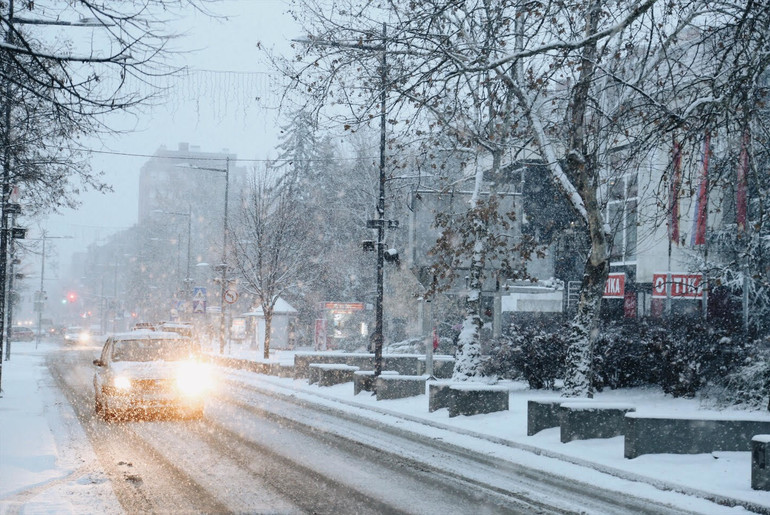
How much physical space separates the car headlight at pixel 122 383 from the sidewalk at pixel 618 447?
4935 millimetres

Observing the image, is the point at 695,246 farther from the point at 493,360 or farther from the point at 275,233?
the point at 275,233

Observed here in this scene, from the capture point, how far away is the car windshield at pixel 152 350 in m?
17.3

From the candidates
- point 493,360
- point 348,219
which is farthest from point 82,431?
point 348,219

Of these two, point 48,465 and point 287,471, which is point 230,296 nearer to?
point 48,465

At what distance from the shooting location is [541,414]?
1324cm

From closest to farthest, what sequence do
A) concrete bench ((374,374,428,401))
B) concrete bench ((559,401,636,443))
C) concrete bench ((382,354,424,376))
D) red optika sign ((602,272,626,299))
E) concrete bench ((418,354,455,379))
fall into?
concrete bench ((559,401,636,443))
concrete bench ((374,374,428,401))
concrete bench ((382,354,424,376))
concrete bench ((418,354,455,379))
red optika sign ((602,272,626,299))

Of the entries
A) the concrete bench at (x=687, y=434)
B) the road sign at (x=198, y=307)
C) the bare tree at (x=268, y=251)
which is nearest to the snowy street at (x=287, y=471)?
the concrete bench at (x=687, y=434)

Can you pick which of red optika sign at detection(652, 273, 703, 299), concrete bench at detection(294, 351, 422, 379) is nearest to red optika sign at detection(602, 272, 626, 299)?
red optika sign at detection(652, 273, 703, 299)

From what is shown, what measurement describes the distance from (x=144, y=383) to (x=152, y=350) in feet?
6.13

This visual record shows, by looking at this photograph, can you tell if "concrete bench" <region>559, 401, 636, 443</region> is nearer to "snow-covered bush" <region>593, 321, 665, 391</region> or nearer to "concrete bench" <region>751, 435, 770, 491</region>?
"concrete bench" <region>751, 435, 770, 491</region>

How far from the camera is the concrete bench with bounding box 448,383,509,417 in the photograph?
15812mm

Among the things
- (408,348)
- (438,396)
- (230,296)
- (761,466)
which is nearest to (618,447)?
(761,466)

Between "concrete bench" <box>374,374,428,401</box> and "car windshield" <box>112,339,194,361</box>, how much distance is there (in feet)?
15.0

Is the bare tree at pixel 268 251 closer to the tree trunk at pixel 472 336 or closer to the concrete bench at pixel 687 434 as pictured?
the tree trunk at pixel 472 336
